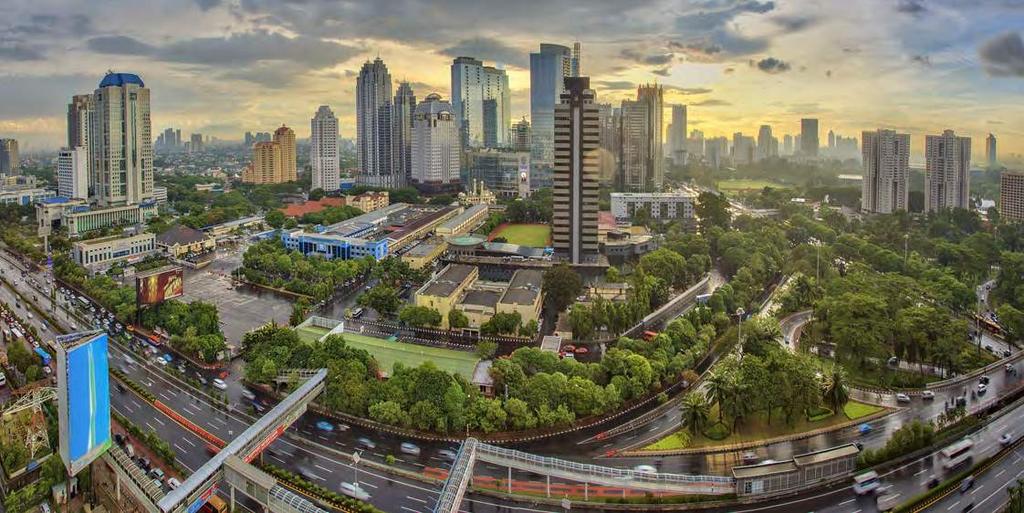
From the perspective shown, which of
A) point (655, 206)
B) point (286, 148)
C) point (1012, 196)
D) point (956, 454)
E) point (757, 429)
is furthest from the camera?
point (286, 148)

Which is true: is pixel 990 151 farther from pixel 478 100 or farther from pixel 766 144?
pixel 478 100

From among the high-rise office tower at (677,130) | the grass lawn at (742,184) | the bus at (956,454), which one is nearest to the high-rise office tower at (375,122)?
the grass lawn at (742,184)

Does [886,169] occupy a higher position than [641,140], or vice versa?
[641,140]

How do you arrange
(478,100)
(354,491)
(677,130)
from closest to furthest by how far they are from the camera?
(354,491) < (478,100) < (677,130)

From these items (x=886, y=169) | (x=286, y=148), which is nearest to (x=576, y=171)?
(x=886, y=169)

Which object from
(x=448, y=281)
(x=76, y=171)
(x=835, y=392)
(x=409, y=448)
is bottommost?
(x=409, y=448)

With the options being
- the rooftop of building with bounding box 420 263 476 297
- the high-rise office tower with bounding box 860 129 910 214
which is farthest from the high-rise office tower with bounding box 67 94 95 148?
the high-rise office tower with bounding box 860 129 910 214

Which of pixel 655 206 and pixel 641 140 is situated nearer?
pixel 655 206
